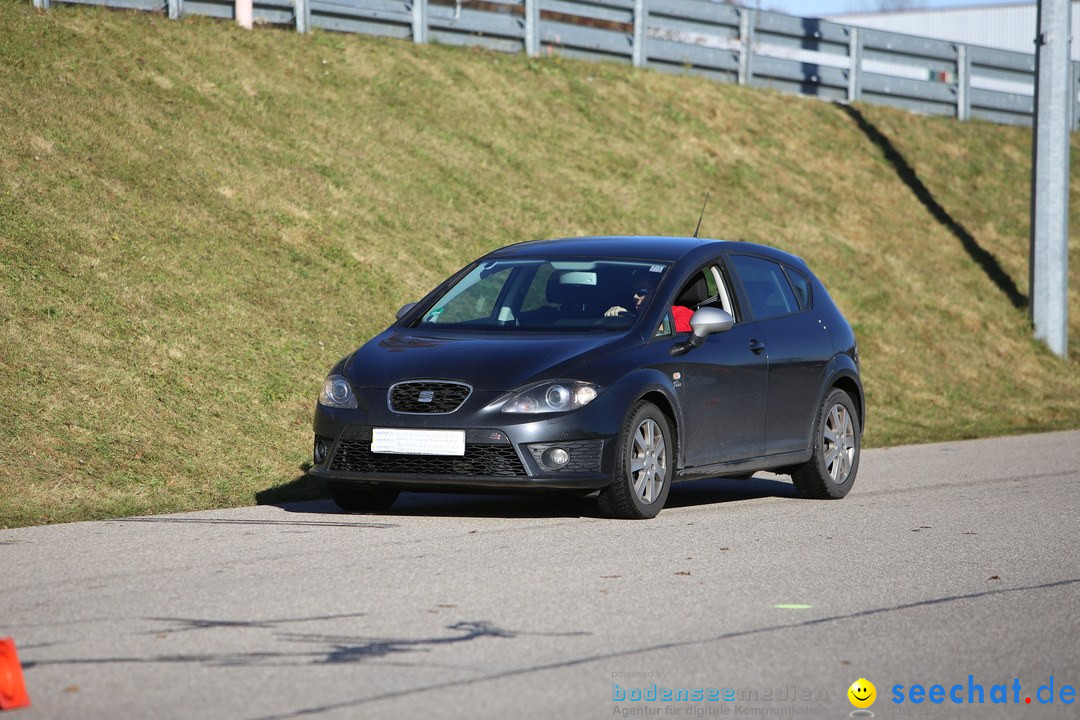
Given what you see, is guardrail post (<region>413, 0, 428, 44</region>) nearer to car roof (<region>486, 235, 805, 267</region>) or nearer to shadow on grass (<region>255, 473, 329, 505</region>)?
car roof (<region>486, 235, 805, 267</region>)

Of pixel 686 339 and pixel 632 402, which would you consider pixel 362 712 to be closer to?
pixel 632 402

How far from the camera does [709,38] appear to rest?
29.6 m

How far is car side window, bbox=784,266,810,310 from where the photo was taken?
11391mm

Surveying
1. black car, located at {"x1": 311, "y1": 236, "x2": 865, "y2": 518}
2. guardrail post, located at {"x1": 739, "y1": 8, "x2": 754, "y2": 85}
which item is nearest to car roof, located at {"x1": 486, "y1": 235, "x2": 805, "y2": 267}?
black car, located at {"x1": 311, "y1": 236, "x2": 865, "y2": 518}

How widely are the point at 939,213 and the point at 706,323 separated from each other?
61.3ft

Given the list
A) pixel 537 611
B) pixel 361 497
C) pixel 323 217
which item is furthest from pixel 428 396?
pixel 323 217

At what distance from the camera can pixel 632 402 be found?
9164 millimetres

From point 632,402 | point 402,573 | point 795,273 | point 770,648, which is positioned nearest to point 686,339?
point 632,402

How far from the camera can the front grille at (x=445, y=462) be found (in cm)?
888

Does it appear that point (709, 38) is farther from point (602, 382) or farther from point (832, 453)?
point (602, 382)

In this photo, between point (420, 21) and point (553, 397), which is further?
point (420, 21)

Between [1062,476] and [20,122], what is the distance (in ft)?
33.2

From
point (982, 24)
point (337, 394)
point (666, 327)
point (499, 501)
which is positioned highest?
point (982, 24)

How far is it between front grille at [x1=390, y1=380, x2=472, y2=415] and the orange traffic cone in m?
4.22
